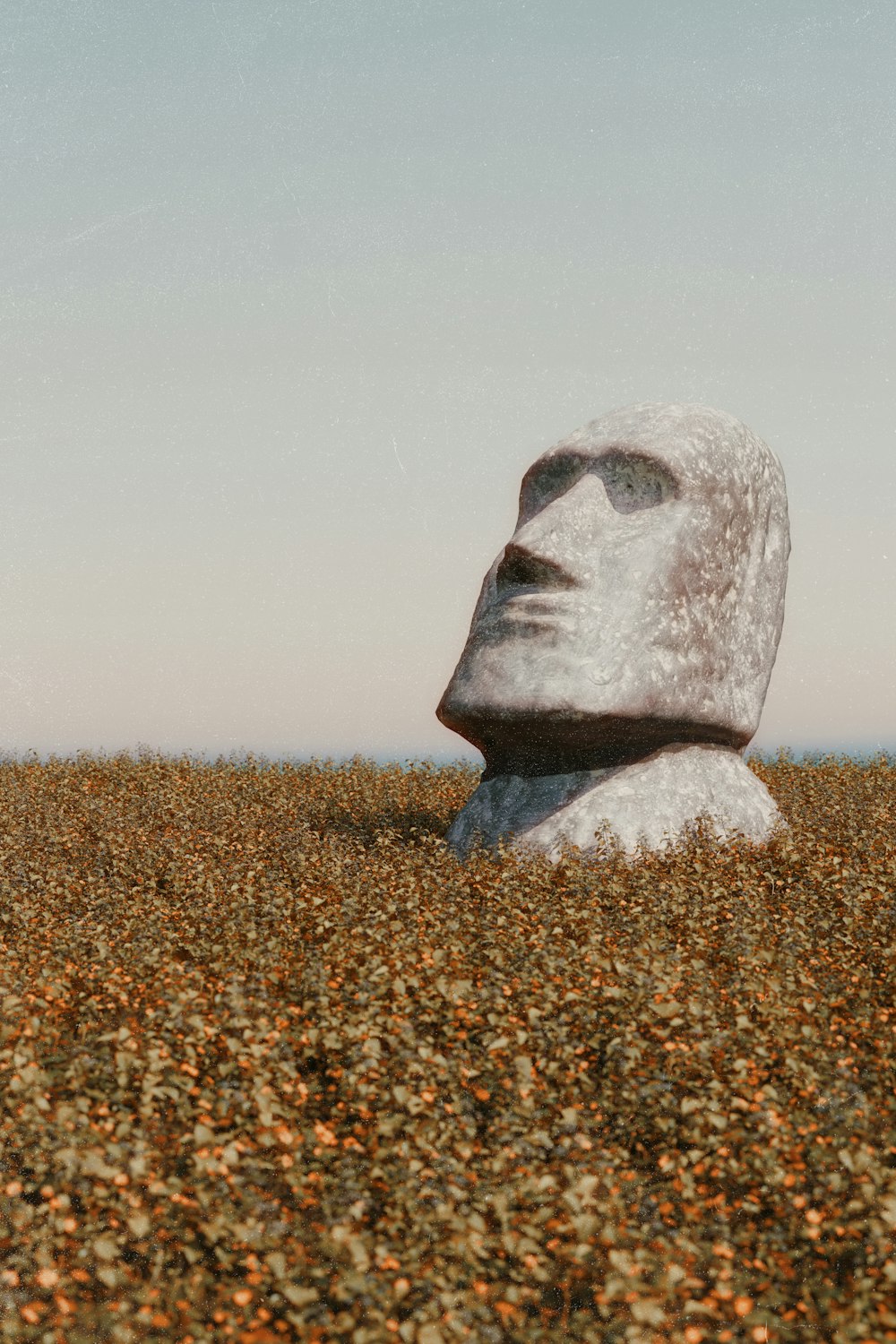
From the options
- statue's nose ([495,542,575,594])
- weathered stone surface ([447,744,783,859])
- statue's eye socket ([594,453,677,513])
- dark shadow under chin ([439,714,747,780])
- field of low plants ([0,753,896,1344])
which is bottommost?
field of low plants ([0,753,896,1344])

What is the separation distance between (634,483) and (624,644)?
152 centimetres

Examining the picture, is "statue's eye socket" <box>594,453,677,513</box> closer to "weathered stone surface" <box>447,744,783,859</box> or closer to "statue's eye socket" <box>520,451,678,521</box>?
"statue's eye socket" <box>520,451,678,521</box>

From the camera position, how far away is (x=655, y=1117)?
5.28 meters

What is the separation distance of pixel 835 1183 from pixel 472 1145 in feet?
4.52

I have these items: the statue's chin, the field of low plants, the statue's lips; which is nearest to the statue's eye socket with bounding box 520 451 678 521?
the statue's lips

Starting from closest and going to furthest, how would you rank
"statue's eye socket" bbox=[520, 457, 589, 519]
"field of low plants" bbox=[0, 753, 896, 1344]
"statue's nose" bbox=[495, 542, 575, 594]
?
1. "field of low plants" bbox=[0, 753, 896, 1344]
2. "statue's nose" bbox=[495, 542, 575, 594]
3. "statue's eye socket" bbox=[520, 457, 589, 519]

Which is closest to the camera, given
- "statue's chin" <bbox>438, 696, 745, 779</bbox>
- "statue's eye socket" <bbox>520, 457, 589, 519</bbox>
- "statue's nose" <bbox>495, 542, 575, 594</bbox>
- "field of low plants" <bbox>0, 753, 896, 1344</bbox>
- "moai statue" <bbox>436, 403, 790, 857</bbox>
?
"field of low plants" <bbox>0, 753, 896, 1344</bbox>

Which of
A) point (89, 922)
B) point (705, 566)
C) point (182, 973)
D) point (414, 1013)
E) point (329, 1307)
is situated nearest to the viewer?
point (329, 1307)

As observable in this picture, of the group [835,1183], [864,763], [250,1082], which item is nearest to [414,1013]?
[250,1082]

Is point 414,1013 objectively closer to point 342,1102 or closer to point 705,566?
point 342,1102

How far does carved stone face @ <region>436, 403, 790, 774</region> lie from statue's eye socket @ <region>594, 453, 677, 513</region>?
0.01 m

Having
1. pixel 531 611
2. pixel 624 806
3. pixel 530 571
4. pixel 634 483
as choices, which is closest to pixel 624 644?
pixel 531 611

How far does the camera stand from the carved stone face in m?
9.77

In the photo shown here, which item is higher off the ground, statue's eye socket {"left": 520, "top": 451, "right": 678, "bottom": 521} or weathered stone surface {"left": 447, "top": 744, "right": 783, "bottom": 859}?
statue's eye socket {"left": 520, "top": 451, "right": 678, "bottom": 521}
